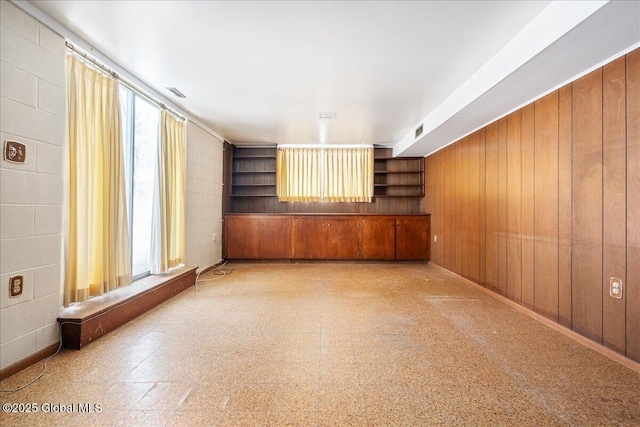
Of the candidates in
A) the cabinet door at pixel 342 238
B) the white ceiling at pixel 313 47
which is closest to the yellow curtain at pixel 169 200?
→ the white ceiling at pixel 313 47

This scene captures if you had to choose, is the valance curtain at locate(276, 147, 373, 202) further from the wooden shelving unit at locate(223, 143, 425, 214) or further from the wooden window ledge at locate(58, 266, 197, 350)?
the wooden window ledge at locate(58, 266, 197, 350)

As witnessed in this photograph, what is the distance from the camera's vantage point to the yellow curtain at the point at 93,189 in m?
2.04

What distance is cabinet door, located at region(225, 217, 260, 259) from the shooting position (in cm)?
522

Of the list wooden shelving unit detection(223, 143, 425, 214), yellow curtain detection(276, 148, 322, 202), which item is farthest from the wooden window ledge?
yellow curtain detection(276, 148, 322, 202)

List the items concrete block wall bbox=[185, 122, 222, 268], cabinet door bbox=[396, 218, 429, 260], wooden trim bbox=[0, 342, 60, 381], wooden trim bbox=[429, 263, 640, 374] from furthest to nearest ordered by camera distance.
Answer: cabinet door bbox=[396, 218, 429, 260] < concrete block wall bbox=[185, 122, 222, 268] < wooden trim bbox=[429, 263, 640, 374] < wooden trim bbox=[0, 342, 60, 381]

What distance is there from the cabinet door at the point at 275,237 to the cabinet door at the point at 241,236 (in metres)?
0.12

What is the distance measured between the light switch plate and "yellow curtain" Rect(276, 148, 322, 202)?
398 centimetres

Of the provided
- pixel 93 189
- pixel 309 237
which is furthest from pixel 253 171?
pixel 93 189

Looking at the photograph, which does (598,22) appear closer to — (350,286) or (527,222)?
(527,222)

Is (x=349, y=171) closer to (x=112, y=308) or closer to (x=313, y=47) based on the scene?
(x=313, y=47)

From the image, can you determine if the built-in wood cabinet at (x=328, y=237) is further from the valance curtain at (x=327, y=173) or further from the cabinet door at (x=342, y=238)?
the valance curtain at (x=327, y=173)

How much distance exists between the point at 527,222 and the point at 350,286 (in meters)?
2.13

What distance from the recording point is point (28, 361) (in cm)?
171

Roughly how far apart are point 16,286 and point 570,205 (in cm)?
401
